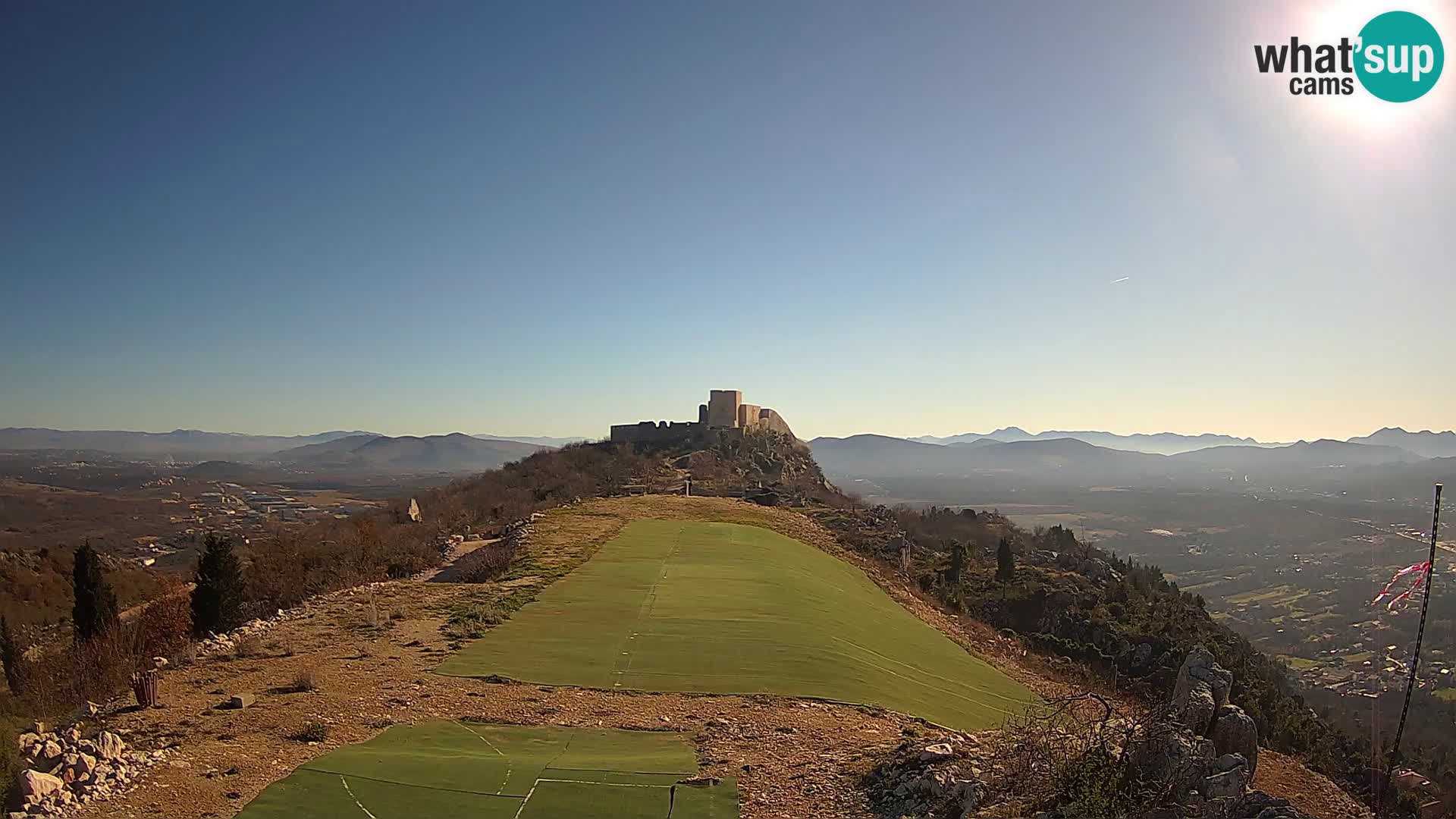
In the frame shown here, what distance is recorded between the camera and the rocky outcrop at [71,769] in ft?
22.7

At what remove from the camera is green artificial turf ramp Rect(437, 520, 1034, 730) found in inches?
495

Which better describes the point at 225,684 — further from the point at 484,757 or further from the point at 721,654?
the point at 721,654

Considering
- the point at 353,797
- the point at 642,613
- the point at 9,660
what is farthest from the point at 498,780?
the point at 9,660

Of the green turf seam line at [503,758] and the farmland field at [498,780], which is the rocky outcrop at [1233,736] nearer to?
the farmland field at [498,780]

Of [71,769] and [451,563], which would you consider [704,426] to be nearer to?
[451,563]

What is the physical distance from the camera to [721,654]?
13.8 m

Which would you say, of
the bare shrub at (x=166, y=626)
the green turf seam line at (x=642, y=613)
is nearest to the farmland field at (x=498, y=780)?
the green turf seam line at (x=642, y=613)

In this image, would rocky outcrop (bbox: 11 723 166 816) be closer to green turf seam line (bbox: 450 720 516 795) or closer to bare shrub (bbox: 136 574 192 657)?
green turf seam line (bbox: 450 720 516 795)

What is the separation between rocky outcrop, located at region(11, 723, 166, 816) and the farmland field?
1.55 m

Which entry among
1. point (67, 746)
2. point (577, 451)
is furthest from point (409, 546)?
point (577, 451)

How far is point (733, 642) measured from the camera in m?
14.6

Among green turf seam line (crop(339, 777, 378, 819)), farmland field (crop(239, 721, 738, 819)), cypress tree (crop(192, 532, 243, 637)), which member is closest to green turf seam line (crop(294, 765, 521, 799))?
farmland field (crop(239, 721, 738, 819))

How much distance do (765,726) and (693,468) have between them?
45081mm

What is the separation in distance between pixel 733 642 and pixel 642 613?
2.72 m
